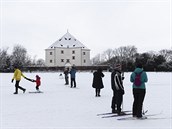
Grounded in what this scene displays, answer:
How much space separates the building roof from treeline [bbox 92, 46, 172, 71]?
1516 centimetres

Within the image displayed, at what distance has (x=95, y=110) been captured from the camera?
9102 mm

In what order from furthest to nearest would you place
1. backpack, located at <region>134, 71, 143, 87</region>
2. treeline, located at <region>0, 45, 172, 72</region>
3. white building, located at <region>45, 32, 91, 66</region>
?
white building, located at <region>45, 32, 91, 66</region> → treeline, located at <region>0, 45, 172, 72</region> → backpack, located at <region>134, 71, 143, 87</region>

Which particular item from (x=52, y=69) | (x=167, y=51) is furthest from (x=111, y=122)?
(x=167, y=51)

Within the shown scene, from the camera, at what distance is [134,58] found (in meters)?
103

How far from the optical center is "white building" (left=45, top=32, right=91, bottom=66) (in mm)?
98312

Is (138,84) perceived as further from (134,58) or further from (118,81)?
(134,58)

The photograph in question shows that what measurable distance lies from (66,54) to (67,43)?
16.9 ft

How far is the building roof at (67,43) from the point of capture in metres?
100

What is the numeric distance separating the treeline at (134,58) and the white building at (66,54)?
1161cm

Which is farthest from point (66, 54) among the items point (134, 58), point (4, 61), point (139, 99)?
point (139, 99)

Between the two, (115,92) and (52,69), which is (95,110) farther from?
(52,69)

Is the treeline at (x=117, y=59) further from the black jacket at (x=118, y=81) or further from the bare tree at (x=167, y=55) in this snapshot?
the black jacket at (x=118, y=81)

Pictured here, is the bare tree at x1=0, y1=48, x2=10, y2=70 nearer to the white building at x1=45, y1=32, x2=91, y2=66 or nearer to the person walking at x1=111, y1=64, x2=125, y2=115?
the white building at x1=45, y1=32, x2=91, y2=66

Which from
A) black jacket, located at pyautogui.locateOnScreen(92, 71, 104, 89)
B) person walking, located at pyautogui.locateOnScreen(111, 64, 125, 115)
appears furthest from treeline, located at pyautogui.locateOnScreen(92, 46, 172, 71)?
person walking, located at pyautogui.locateOnScreen(111, 64, 125, 115)
